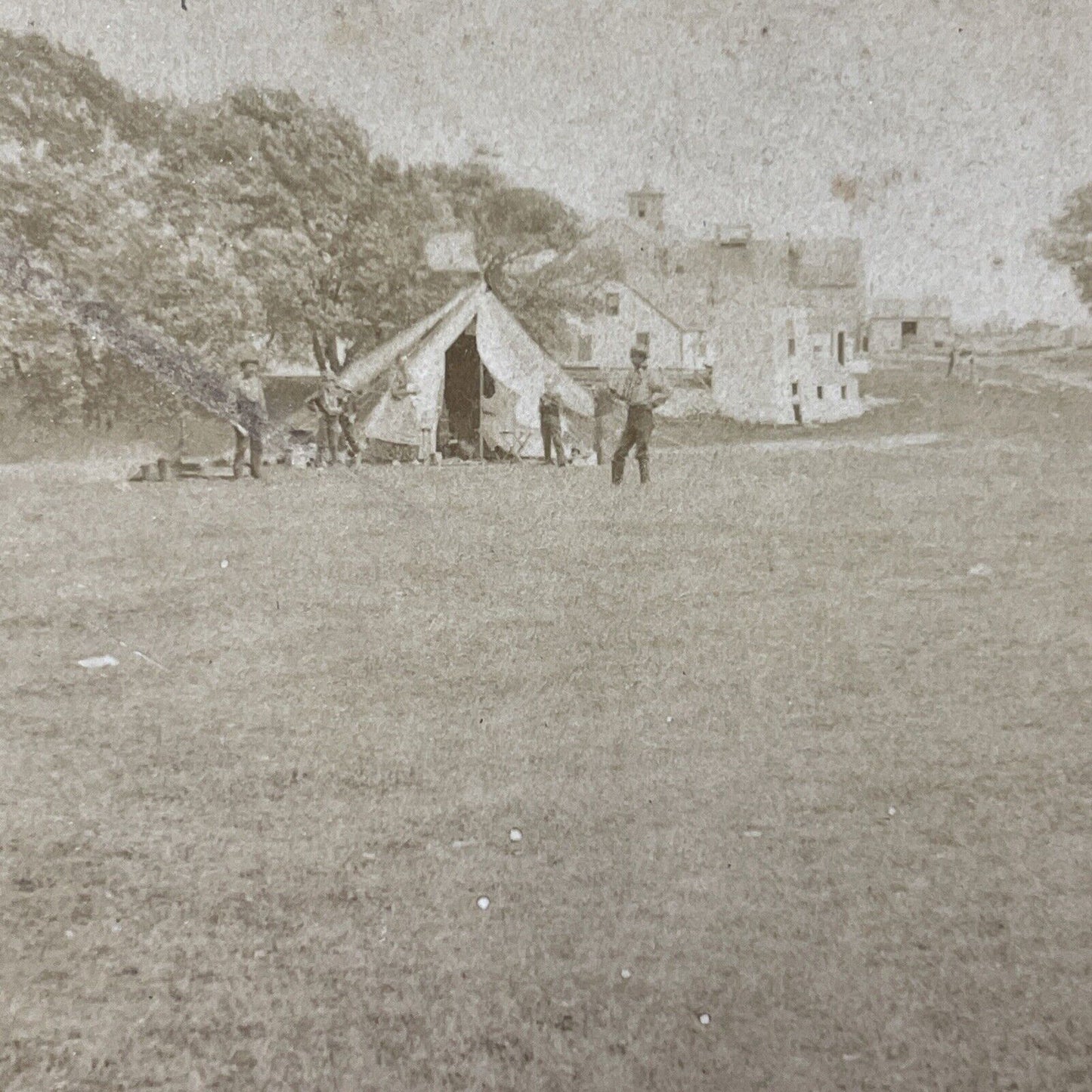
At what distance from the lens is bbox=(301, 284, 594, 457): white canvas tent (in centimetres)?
303

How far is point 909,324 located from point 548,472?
3.84ft

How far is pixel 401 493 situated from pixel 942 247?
1.74 meters

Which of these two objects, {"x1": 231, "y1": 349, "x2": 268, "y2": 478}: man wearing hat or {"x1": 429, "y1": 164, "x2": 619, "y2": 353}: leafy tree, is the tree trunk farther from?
{"x1": 429, "y1": 164, "x2": 619, "y2": 353}: leafy tree

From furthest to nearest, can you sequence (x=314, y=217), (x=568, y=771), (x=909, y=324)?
(x=909, y=324) → (x=314, y=217) → (x=568, y=771)

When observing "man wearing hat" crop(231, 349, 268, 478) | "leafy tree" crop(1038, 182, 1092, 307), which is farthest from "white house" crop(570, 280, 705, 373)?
"leafy tree" crop(1038, 182, 1092, 307)

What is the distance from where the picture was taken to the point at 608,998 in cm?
226

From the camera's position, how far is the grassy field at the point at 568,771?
2225mm

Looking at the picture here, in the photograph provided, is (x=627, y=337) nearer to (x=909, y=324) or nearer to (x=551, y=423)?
(x=551, y=423)

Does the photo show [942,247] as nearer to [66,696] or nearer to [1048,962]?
[1048,962]

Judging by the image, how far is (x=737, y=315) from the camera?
3078 mm

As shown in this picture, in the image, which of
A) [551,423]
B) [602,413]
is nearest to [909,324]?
[602,413]

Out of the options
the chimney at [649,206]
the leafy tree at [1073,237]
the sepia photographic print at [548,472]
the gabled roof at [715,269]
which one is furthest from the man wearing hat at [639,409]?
the leafy tree at [1073,237]

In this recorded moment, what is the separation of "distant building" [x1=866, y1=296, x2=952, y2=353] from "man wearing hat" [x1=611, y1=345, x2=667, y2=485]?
2.17ft

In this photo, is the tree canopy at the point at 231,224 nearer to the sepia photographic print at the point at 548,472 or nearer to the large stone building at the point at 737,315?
the sepia photographic print at the point at 548,472
